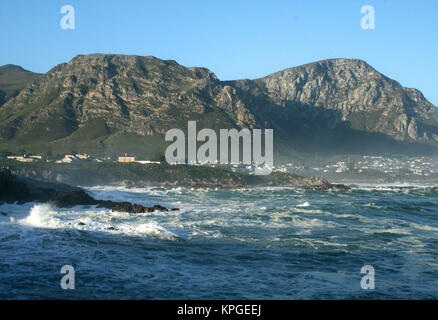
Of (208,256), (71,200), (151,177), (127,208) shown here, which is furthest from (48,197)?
(151,177)

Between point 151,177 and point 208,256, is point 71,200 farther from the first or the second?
point 151,177

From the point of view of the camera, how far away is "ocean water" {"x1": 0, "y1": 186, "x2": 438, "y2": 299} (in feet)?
65.9

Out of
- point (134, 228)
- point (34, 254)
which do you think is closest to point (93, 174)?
point (134, 228)

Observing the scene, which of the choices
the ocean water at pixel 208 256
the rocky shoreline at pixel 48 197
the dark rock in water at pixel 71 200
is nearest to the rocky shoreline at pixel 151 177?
the rocky shoreline at pixel 48 197

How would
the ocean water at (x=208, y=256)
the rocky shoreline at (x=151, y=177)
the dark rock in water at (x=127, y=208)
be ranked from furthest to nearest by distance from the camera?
the rocky shoreline at (x=151, y=177) → the dark rock in water at (x=127, y=208) → the ocean water at (x=208, y=256)

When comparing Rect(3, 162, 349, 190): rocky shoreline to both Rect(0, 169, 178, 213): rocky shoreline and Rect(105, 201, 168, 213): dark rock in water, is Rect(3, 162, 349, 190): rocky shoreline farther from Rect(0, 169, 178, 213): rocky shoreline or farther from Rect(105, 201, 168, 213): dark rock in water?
Rect(105, 201, 168, 213): dark rock in water

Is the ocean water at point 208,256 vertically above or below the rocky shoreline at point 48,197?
below

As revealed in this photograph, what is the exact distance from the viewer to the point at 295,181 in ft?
429

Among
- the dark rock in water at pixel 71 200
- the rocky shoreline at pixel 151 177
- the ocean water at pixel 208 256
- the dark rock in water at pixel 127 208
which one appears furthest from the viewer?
the rocky shoreline at pixel 151 177

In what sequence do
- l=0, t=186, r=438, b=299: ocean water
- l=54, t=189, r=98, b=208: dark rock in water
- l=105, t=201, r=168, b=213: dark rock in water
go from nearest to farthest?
1. l=0, t=186, r=438, b=299: ocean water
2. l=105, t=201, r=168, b=213: dark rock in water
3. l=54, t=189, r=98, b=208: dark rock in water

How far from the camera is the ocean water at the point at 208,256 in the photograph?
20.1 m

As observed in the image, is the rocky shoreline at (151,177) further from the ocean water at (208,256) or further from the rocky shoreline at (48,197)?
the ocean water at (208,256)

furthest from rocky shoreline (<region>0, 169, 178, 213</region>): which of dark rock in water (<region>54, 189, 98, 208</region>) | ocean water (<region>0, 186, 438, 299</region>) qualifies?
ocean water (<region>0, 186, 438, 299</region>)
